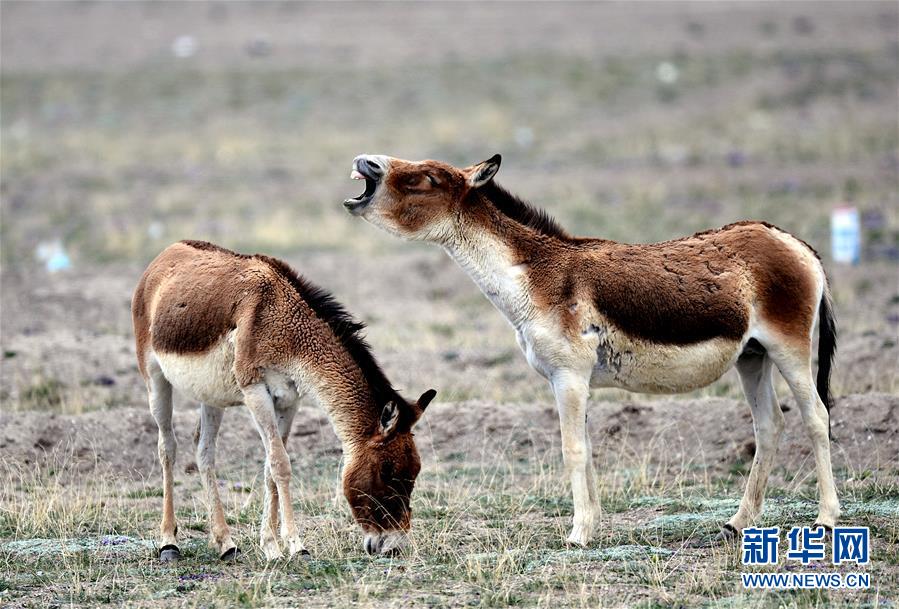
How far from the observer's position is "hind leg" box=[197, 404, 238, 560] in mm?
9195

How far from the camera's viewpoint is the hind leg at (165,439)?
9.40 meters

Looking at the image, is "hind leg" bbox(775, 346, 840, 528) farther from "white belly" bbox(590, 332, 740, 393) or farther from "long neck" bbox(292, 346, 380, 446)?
"long neck" bbox(292, 346, 380, 446)

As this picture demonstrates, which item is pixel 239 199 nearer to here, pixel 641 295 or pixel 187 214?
pixel 187 214

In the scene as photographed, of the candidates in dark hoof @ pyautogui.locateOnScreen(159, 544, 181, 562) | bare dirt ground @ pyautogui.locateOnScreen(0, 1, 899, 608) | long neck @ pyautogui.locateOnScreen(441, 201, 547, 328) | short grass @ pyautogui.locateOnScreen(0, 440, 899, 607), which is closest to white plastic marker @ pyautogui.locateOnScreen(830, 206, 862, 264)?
bare dirt ground @ pyautogui.locateOnScreen(0, 1, 899, 608)

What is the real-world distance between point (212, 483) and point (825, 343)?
5.05 m

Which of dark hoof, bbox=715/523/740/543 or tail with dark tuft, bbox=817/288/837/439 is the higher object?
tail with dark tuft, bbox=817/288/837/439

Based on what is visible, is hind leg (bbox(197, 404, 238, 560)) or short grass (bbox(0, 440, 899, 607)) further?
hind leg (bbox(197, 404, 238, 560))

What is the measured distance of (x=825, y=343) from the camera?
963 cm

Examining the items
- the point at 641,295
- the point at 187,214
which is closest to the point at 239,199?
the point at 187,214

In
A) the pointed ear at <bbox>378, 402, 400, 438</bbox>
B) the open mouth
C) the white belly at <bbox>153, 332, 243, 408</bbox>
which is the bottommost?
the pointed ear at <bbox>378, 402, 400, 438</bbox>

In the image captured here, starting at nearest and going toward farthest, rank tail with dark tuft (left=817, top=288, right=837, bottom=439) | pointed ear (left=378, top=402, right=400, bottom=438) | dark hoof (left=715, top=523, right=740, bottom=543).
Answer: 1. pointed ear (left=378, top=402, right=400, bottom=438)
2. dark hoof (left=715, top=523, right=740, bottom=543)
3. tail with dark tuft (left=817, top=288, right=837, bottom=439)

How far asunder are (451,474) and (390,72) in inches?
1642

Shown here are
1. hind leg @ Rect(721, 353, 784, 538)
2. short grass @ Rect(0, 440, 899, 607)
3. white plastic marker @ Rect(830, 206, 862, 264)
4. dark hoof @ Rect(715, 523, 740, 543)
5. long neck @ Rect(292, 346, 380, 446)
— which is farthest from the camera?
white plastic marker @ Rect(830, 206, 862, 264)

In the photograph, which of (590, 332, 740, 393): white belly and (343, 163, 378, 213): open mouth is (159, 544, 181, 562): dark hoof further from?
(590, 332, 740, 393): white belly
